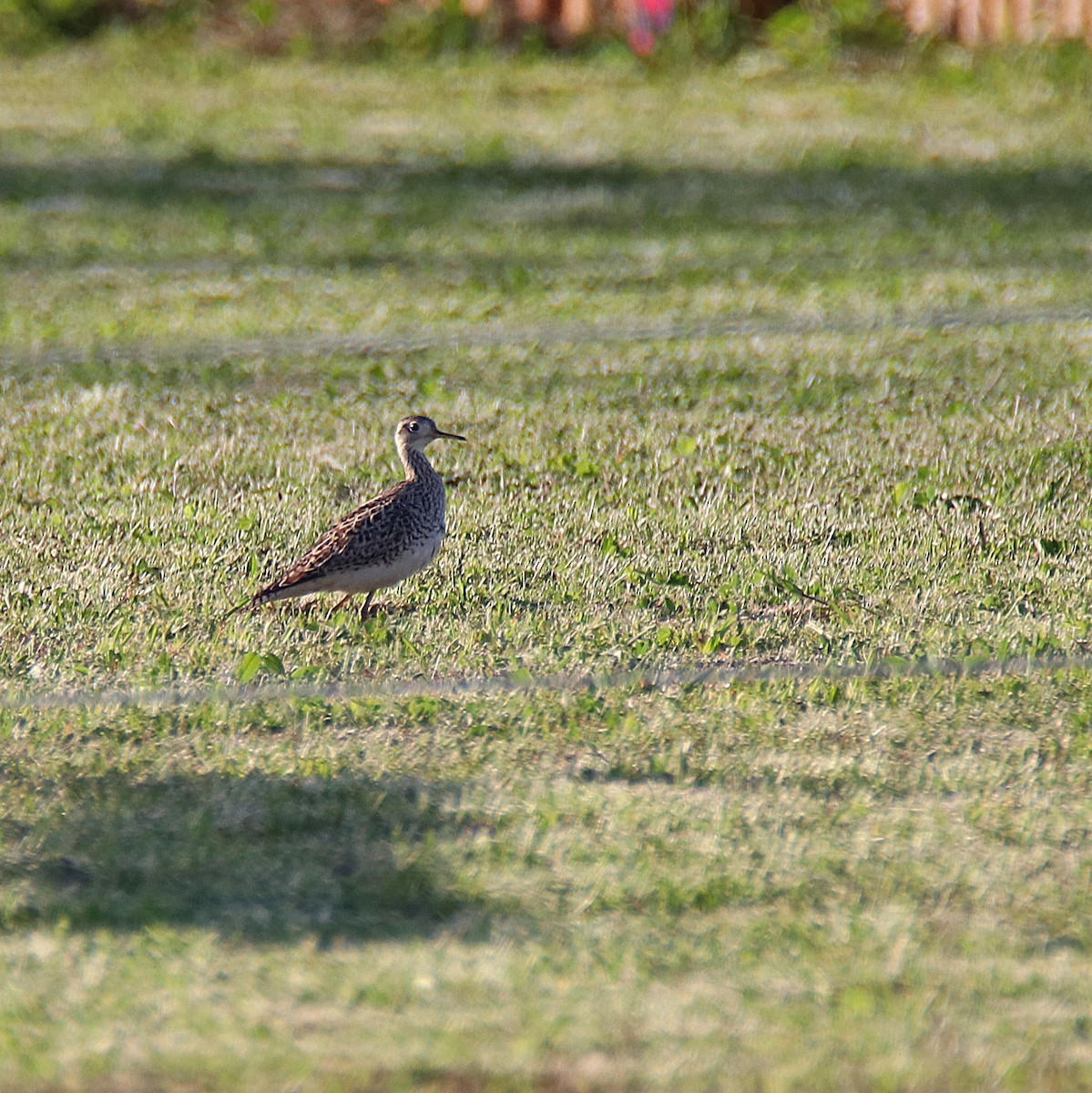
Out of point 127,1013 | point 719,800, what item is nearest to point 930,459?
point 719,800

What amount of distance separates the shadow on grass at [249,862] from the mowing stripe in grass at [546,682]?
64cm

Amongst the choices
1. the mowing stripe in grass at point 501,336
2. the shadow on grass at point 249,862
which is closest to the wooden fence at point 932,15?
the mowing stripe in grass at point 501,336

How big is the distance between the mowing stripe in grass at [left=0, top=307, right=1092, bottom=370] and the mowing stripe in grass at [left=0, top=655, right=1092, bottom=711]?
4.99 meters

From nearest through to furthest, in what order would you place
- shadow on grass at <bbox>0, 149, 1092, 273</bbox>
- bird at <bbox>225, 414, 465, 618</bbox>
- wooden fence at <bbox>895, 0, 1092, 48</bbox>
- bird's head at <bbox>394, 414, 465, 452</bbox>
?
bird at <bbox>225, 414, 465, 618</bbox> < bird's head at <bbox>394, 414, 465, 452</bbox> < shadow on grass at <bbox>0, 149, 1092, 273</bbox> < wooden fence at <bbox>895, 0, 1092, 48</bbox>

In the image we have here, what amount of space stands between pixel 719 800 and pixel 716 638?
1.26 m

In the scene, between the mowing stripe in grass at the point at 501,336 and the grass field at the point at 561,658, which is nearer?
the grass field at the point at 561,658

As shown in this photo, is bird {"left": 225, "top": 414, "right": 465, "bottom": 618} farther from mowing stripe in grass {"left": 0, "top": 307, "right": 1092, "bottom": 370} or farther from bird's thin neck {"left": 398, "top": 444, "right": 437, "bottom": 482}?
mowing stripe in grass {"left": 0, "top": 307, "right": 1092, "bottom": 370}

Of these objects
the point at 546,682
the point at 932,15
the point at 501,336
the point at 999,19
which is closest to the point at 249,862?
the point at 546,682

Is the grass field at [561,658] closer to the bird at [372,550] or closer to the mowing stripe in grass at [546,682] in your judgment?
the mowing stripe in grass at [546,682]

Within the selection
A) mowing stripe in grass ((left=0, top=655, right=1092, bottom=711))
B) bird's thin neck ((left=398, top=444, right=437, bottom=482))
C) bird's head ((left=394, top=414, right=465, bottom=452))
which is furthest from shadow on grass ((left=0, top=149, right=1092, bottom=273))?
mowing stripe in grass ((left=0, top=655, right=1092, bottom=711))

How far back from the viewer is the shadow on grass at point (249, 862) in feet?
15.5

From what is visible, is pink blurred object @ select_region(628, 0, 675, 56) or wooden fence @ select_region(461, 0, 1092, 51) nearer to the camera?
wooden fence @ select_region(461, 0, 1092, 51)

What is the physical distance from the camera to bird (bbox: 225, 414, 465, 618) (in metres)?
6.47

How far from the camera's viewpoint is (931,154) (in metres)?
16.3
